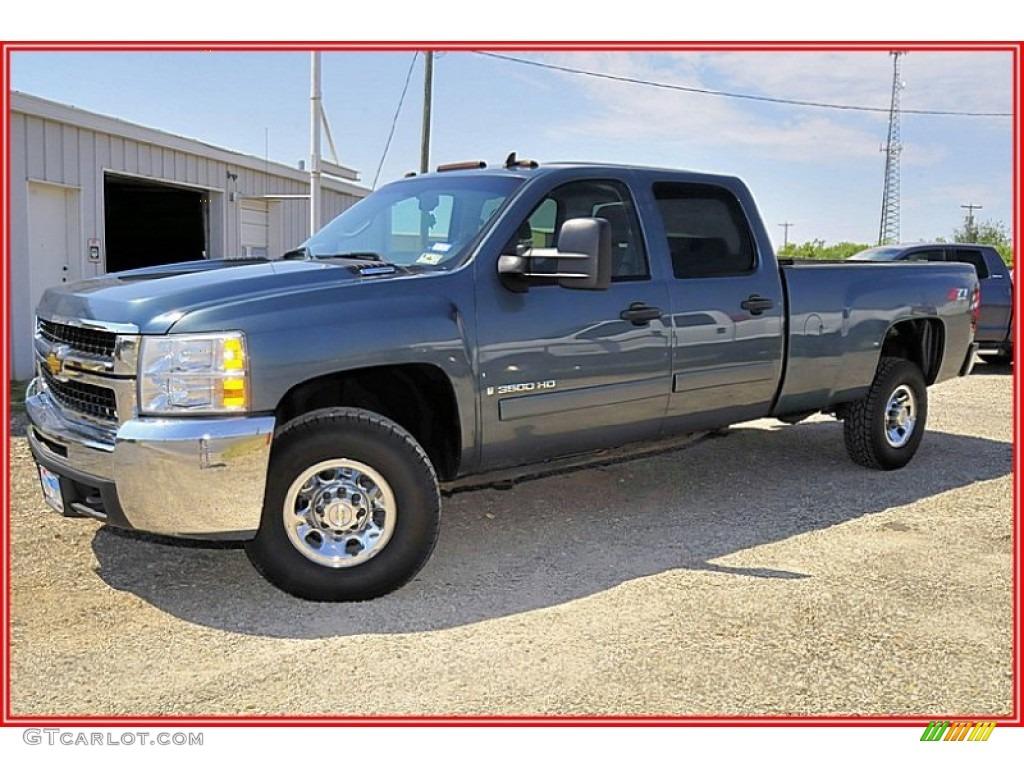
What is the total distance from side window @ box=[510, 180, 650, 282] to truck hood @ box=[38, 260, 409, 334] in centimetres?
92

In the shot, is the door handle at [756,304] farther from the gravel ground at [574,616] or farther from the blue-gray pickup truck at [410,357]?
the gravel ground at [574,616]

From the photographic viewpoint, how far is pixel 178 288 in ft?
14.4

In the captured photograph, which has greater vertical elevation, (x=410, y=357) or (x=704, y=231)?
(x=704, y=231)

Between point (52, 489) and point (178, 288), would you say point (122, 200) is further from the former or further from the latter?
point (178, 288)

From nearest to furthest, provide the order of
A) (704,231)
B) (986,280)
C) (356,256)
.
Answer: (356,256)
(704,231)
(986,280)

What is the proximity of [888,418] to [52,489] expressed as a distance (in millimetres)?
5547

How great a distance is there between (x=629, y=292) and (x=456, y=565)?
1744mm

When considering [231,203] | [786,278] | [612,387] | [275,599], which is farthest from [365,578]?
[231,203]

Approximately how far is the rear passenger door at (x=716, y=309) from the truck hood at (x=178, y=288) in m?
1.79

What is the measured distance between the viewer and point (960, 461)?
7.68 metres

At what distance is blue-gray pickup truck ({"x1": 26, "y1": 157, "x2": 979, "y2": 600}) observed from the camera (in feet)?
13.5

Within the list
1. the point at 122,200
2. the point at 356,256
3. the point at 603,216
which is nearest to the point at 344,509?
the point at 356,256
